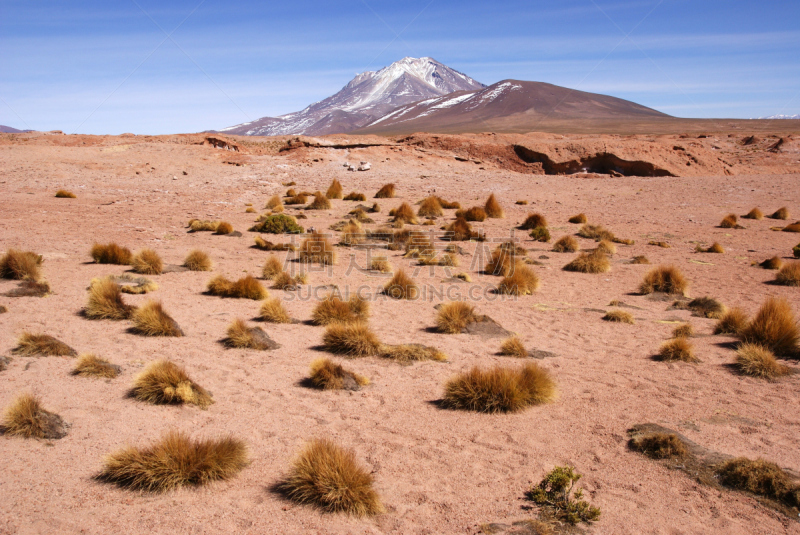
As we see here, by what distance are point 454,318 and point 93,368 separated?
4492mm

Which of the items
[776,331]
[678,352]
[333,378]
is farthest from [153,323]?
[776,331]

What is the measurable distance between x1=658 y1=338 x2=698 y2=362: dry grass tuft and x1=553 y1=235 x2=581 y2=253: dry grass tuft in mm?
6628

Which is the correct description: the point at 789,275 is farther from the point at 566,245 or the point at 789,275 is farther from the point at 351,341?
the point at 351,341

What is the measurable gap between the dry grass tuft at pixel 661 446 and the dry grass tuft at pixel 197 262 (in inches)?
312

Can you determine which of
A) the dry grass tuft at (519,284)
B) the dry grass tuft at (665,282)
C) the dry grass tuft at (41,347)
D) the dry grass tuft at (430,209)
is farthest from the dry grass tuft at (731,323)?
the dry grass tuft at (430,209)

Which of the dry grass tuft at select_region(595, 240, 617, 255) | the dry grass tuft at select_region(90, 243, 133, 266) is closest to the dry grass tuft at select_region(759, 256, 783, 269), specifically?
the dry grass tuft at select_region(595, 240, 617, 255)

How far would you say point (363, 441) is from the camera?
14.0ft

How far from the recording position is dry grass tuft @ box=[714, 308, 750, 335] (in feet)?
22.8

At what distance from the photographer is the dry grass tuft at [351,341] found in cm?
625

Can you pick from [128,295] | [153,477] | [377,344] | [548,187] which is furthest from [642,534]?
[548,187]

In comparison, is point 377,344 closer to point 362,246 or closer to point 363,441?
point 363,441

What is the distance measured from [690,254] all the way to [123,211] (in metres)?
15.1

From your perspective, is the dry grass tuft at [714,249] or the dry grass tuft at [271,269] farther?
the dry grass tuft at [714,249]

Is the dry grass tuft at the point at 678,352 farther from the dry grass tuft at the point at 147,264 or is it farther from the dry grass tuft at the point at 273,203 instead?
the dry grass tuft at the point at 273,203
